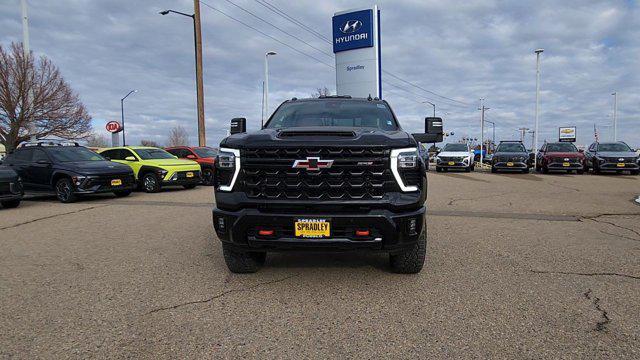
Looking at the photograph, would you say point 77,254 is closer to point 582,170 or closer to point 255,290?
point 255,290

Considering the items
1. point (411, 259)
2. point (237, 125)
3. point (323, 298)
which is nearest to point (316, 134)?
point (323, 298)

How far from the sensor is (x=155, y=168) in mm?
14320

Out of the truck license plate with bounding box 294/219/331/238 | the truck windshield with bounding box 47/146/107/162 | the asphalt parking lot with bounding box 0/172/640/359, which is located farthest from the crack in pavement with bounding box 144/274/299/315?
the truck windshield with bounding box 47/146/107/162

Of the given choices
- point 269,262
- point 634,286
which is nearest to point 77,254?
point 269,262

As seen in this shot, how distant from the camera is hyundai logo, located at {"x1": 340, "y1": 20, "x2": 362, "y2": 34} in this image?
1011 inches

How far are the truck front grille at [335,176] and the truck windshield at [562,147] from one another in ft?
69.4

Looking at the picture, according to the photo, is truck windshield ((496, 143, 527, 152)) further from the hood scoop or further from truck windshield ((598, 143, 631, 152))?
the hood scoop

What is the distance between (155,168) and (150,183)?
514 mm

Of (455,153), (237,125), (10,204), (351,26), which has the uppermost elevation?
(351,26)

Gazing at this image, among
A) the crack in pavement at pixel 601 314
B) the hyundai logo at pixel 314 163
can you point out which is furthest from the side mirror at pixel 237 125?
the crack in pavement at pixel 601 314

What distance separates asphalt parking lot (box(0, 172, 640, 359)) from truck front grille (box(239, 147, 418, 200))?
936 millimetres

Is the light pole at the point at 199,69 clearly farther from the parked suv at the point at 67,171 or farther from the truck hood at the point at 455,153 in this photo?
the truck hood at the point at 455,153

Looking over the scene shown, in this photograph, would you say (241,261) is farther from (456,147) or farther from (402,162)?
(456,147)

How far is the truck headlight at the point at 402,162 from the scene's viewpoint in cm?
396
